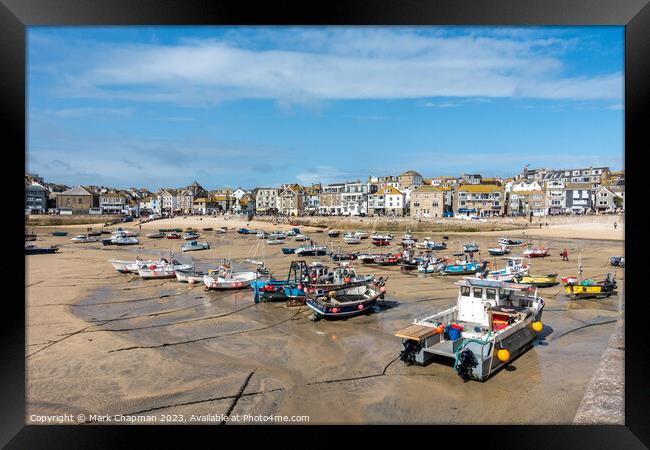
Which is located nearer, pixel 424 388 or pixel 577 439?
pixel 577 439

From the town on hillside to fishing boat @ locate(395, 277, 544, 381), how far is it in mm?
43018

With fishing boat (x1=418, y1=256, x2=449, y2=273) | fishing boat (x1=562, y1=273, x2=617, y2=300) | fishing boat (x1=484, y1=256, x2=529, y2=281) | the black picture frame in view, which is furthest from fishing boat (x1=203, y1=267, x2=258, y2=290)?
fishing boat (x1=562, y1=273, x2=617, y2=300)

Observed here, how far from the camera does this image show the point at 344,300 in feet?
44.9

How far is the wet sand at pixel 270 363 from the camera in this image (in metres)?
6.93

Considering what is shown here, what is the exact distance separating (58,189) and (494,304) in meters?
73.7

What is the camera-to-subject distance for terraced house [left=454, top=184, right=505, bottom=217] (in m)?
56.8

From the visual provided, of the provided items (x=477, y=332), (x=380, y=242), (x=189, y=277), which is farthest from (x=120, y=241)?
(x=477, y=332)

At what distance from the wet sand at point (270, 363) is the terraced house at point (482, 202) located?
1666 inches

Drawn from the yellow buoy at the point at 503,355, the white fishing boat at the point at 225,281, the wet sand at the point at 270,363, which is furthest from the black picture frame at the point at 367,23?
the white fishing boat at the point at 225,281

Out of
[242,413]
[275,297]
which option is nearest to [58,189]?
[275,297]

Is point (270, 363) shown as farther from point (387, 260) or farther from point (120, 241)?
point (120, 241)

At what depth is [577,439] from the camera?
15.5 ft

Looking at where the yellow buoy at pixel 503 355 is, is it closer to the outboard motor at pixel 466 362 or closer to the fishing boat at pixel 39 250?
the outboard motor at pixel 466 362
